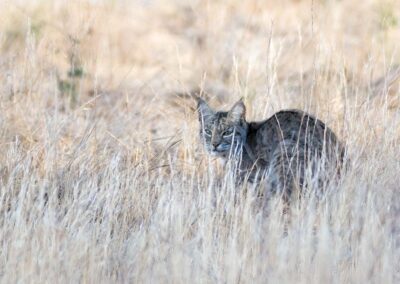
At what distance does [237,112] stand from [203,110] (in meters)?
0.25

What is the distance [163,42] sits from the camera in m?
13.9

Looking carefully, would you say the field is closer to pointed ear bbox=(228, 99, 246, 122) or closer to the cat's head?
the cat's head

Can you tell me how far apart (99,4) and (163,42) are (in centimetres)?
217

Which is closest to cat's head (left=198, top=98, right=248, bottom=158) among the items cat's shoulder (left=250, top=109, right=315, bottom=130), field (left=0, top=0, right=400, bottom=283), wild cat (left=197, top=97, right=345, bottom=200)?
wild cat (left=197, top=97, right=345, bottom=200)

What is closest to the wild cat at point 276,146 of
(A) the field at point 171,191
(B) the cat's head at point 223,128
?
(B) the cat's head at point 223,128

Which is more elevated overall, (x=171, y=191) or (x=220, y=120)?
(x=220, y=120)

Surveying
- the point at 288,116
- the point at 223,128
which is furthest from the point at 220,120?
the point at 288,116

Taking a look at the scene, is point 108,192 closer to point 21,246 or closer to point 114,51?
point 21,246

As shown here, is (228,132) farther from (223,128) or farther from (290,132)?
(290,132)

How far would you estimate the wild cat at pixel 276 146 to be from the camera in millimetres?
6945

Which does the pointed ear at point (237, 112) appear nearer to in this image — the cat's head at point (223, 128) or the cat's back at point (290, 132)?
the cat's head at point (223, 128)

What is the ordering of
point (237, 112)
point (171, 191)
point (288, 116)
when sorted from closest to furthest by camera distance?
point (171, 191)
point (288, 116)
point (237, 112)

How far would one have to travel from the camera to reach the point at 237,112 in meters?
7.88

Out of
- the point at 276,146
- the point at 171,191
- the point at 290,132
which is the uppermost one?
the point at 290,132
